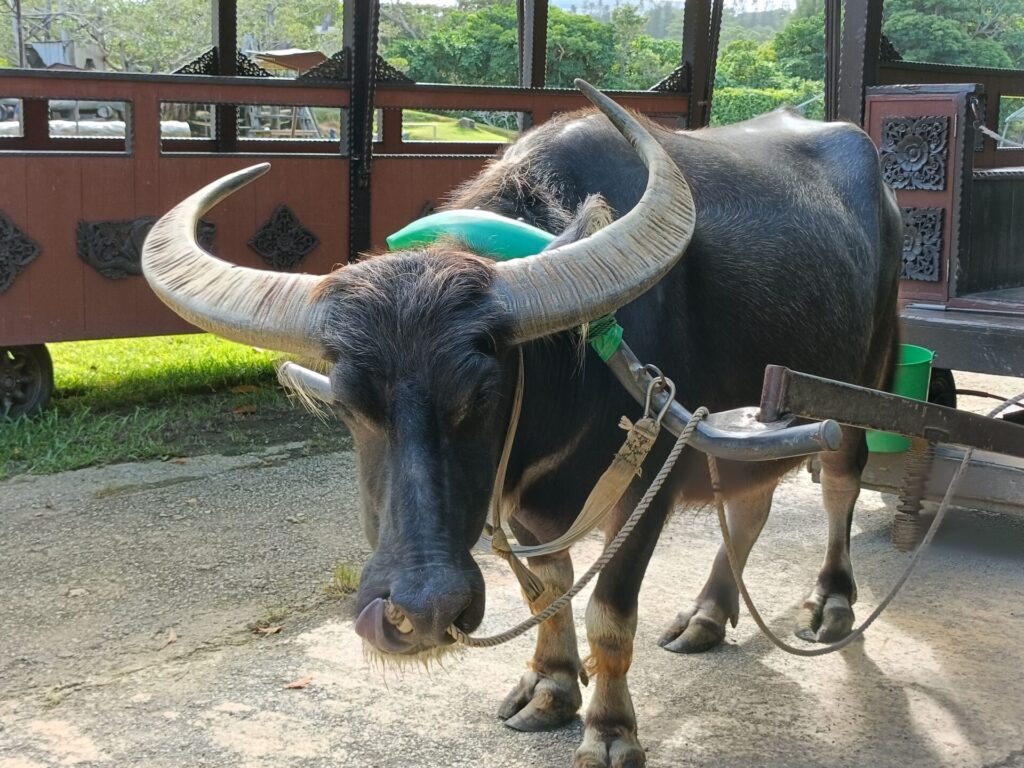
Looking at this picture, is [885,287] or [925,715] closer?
[925,715]

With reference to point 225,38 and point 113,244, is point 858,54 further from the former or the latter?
point 225,38

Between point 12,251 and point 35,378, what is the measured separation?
747mm

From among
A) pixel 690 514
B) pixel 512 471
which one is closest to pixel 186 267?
pixel 512 471

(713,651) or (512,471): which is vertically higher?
(512,471)

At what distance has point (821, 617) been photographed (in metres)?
4.24

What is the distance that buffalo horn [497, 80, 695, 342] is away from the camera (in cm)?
237

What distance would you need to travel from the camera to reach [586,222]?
272 cm

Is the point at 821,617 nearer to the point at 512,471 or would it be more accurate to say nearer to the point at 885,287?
the point at 885,287

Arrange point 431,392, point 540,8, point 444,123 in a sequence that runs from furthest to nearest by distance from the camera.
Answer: point 444,123, point 540,8, point 431,392

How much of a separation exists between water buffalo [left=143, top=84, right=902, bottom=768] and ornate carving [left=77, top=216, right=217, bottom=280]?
12.2 feet

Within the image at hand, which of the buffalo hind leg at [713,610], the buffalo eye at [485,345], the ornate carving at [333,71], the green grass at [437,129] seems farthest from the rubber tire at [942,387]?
the green grass at [437,129]

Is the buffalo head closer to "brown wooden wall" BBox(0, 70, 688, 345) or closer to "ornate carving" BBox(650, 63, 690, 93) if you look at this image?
"brown wooden wall" BBox(0, 70, 688, 345)

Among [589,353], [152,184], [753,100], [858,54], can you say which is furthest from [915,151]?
[753,100]

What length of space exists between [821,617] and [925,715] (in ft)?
2.44
